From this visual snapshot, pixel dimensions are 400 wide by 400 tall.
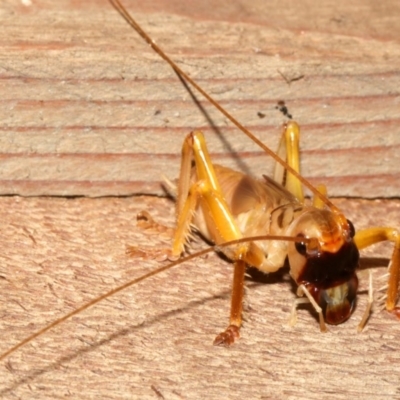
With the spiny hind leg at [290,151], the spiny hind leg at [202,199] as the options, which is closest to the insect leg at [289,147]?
the spiny hind leg at [290,151]

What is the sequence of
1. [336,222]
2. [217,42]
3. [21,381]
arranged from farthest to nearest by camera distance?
[217,42], [336,222], [21,381]

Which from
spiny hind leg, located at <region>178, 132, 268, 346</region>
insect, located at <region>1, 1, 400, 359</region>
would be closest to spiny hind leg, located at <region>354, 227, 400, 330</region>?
insect, located at <region>1, 1, 400, 359</region>

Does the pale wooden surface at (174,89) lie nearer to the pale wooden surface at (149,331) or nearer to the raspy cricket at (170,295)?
the raspy cricket at (170,295)

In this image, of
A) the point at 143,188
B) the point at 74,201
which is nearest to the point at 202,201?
the point at 143,188

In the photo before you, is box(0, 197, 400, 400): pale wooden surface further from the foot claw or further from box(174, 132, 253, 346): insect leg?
box(174, 132, 253, 346): insect leg

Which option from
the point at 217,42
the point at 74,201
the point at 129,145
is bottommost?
the point at 74,201

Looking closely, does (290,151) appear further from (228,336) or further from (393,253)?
(228,336)

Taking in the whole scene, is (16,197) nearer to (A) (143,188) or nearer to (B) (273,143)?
(A) (143,188)
